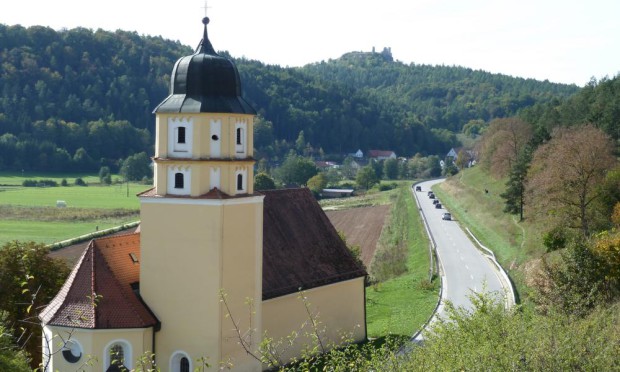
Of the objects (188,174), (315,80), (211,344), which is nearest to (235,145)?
(188,174)

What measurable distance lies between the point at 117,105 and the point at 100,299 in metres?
107

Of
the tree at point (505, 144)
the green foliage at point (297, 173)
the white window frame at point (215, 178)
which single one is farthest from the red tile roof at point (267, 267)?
the green foliage at point (297, 173)

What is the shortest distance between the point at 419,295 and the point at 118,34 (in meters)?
122

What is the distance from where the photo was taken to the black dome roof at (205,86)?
22547 millimetres

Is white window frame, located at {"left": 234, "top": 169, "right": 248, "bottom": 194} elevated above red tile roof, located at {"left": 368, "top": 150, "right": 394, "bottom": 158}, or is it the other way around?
white window frame, located at {"left": 234, "top": 169, "right": 248, "bottom": 194}

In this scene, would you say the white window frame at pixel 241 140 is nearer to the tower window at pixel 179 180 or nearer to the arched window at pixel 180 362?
the tower window at pixel 179 180

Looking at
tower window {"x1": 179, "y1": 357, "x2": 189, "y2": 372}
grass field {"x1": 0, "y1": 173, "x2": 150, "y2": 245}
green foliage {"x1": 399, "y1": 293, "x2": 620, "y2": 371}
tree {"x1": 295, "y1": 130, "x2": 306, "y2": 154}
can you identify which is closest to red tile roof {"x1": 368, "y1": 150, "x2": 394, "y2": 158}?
tree {"x1": 295, "y1": 130, "x2": 306, "y2": 154}

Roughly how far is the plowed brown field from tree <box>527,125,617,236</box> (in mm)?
13477

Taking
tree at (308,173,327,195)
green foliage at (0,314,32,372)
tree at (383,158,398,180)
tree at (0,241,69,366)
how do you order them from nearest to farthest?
green foliage at (0,314,32,372)
tree at (0,241,69,366)
tree at (308,173,327,195)
tree at (383,158,398,180)

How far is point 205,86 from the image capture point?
2270 cm

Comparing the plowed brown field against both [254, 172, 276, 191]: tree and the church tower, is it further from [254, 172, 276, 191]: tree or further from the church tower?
the church tower

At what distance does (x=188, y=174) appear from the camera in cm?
2248

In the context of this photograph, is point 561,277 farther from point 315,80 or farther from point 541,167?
point 315,80

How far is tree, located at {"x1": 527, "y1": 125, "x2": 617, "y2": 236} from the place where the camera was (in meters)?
37.6
